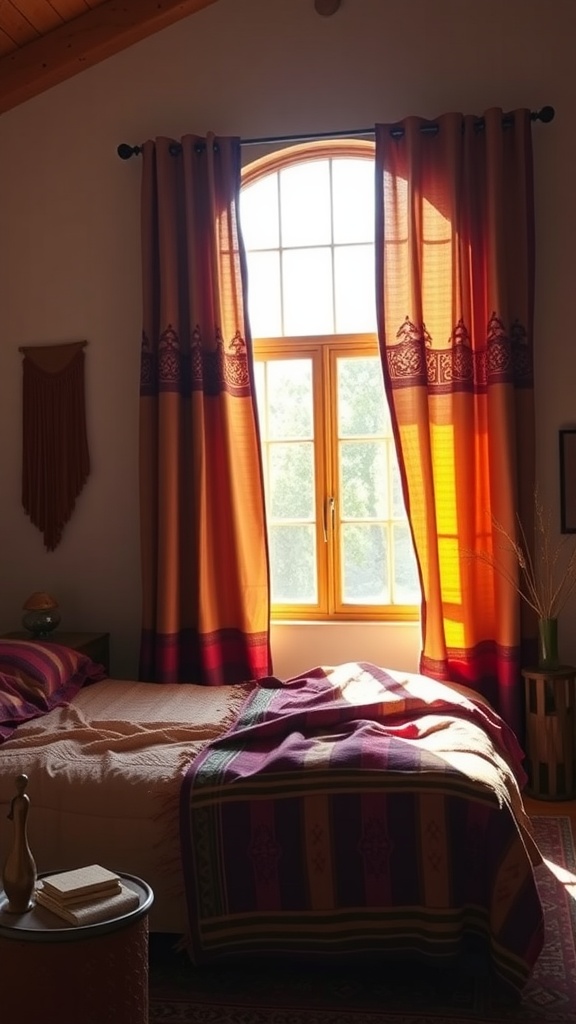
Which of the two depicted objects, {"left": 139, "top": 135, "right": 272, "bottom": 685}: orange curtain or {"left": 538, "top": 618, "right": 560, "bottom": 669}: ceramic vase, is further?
{"left": 139, "top": 135, "right": 272, "bottom": 685}: orange curtain

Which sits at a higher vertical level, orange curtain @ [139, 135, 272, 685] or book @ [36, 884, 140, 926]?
orange curtain @ [139, 135, 272, 685]

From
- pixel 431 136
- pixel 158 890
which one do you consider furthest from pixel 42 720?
pixel 431 136

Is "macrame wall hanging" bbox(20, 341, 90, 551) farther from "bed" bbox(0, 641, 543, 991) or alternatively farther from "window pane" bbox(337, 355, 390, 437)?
"bed" bbox(0, 641, 543, 991)

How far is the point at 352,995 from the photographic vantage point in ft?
8.64

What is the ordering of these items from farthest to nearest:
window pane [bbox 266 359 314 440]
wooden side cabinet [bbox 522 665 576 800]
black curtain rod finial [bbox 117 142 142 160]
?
window pane [bbox 266 359 314 440]
black curtain rod finial [bbox 117 142 142 160]
wooden side cabinet [bbox 522 665 576 800]

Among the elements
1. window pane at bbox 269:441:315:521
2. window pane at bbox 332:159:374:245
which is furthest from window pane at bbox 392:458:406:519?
window pane at bbox 332:159:374:245

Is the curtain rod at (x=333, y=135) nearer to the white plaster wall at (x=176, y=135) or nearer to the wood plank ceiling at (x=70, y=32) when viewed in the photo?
the white plaster wall at (x=176, y=135)

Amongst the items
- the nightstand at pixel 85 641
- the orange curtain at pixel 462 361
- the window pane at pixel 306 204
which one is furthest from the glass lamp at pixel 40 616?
the window pane at pixel 306 204

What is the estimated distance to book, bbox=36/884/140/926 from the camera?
6.84ft

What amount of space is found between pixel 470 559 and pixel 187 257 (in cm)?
181

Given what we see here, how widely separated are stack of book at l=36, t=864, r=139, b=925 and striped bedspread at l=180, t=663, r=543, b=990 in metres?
0.61

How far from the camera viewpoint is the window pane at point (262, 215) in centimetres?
467

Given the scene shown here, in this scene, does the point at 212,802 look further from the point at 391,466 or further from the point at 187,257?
the point at 187,257

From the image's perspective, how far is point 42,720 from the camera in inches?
138
